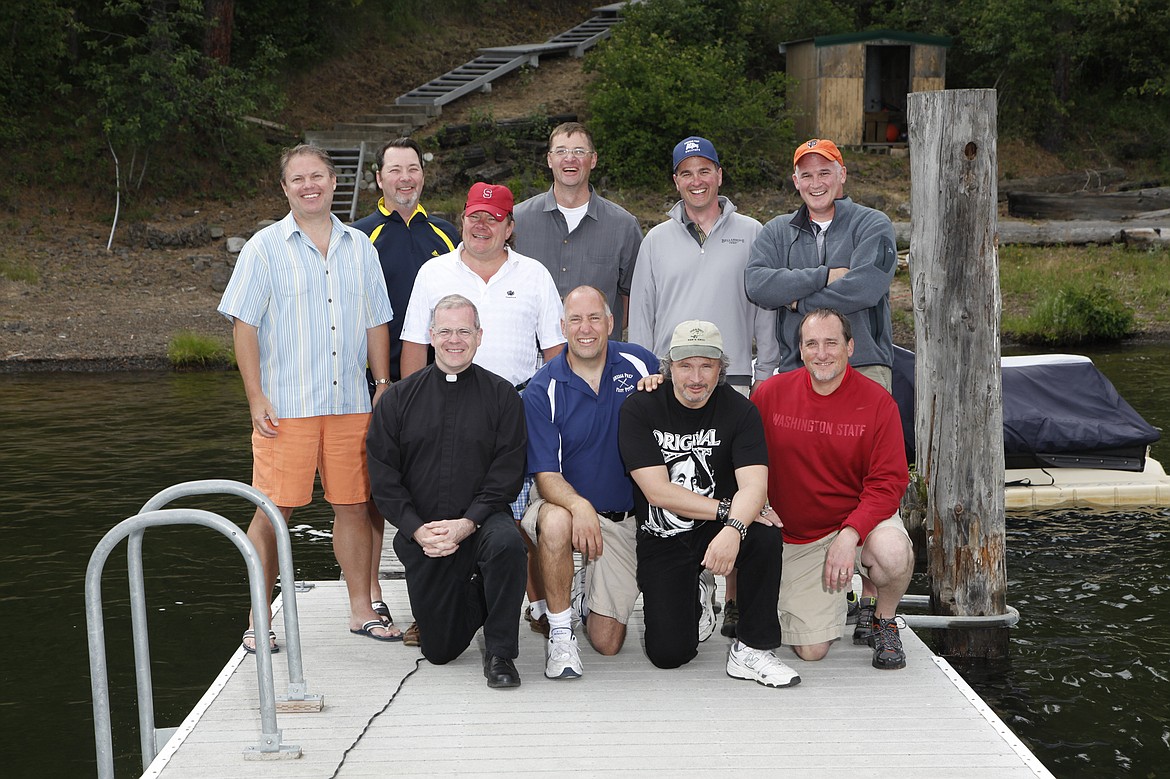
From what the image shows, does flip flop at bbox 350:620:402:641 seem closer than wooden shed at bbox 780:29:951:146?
Yes

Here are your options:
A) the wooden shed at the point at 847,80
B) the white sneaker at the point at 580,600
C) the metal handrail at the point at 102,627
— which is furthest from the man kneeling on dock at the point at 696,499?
the wooden shed at the point at 847,80

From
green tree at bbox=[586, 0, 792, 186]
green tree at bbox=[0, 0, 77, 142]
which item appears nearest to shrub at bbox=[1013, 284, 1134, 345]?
green tree at bbox=[586, 0, 792, 186]

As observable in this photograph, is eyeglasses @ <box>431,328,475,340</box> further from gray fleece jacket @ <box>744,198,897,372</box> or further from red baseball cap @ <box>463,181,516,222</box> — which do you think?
gray fleece jacket @ <box>744,198,897,372</box>

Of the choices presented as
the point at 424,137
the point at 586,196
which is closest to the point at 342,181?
the point at 424,137

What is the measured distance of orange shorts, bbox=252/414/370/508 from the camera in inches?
208

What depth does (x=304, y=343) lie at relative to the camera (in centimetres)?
528

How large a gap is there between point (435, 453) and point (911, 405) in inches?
192

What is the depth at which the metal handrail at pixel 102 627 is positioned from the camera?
4.06 meters

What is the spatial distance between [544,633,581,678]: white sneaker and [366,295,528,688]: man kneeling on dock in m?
0.15

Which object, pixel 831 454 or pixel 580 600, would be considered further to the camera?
pixel 580 600

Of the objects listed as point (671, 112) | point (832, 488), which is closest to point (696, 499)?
point (832, 488)

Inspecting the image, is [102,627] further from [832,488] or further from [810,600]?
[832,488]

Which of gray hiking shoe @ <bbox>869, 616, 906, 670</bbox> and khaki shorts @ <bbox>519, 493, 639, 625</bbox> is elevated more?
khaki shorts @ <bbox>519, 493, 639, 625</bbox>

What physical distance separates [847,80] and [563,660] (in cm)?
2041
